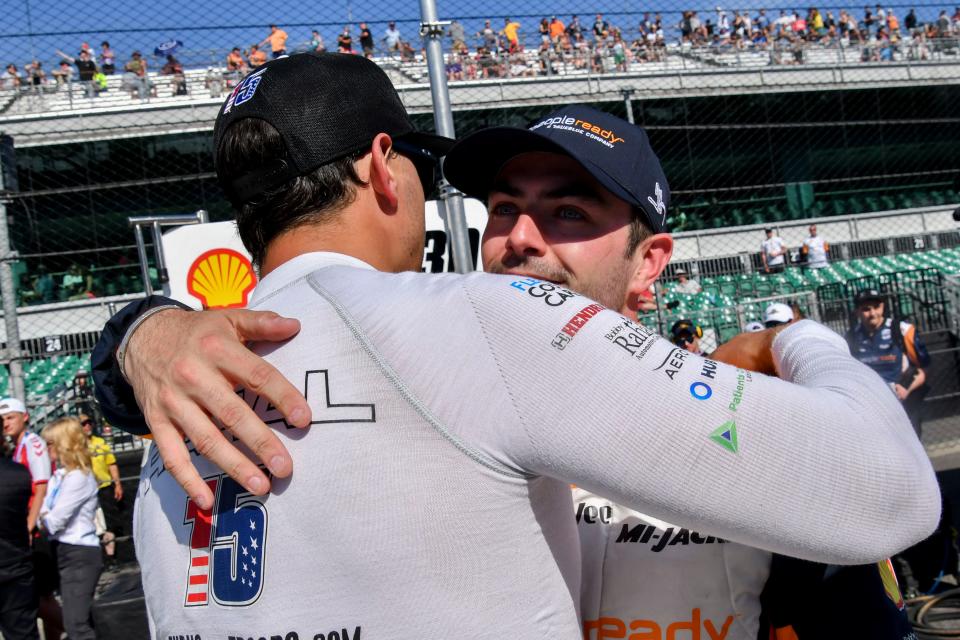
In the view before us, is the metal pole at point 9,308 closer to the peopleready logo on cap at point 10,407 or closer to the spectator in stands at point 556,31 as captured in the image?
the peopleready logo on cap at point 10,407

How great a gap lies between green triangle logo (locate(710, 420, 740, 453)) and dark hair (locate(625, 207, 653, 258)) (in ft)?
2.87

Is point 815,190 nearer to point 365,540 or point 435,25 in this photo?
point 435,25

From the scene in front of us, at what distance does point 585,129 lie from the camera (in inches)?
63.6

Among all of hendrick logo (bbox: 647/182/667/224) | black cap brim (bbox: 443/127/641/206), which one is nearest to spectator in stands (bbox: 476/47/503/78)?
black cap brim (bbox: 443/127/641/206)

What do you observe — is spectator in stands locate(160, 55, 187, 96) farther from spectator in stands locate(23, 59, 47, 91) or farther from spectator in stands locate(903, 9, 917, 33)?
spectator in stands locate(903, 9, 917, 33)

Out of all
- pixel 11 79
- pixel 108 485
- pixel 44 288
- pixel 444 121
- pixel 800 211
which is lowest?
pixel 108 485

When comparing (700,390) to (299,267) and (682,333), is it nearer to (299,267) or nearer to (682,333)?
(299,267)

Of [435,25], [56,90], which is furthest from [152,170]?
[435,25]

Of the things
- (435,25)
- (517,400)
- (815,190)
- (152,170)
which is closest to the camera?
(517,400)

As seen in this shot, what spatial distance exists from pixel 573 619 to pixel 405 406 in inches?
13.5

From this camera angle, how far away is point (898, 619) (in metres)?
1.22

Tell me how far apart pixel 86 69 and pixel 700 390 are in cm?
1584

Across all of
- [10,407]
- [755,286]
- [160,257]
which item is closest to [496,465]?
[160,257]

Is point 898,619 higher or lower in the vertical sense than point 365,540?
lower
